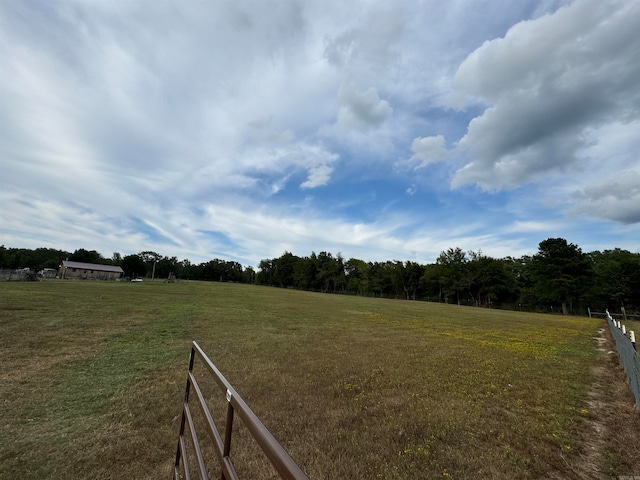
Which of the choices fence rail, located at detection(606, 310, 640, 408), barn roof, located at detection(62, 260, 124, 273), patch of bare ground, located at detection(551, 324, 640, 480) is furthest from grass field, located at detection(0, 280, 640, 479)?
barn roof, located at detection(62, 260, 124, 273)

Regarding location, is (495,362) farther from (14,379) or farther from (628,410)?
(14,379)

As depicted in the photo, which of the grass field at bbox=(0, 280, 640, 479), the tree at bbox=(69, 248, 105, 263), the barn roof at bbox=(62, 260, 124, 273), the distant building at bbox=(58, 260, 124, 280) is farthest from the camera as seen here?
the tree at bbox=(69, 248, 105, 263)

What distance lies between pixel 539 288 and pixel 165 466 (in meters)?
62.6

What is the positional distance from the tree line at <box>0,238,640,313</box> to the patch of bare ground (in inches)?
2058

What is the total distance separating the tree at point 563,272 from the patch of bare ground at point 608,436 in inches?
2021

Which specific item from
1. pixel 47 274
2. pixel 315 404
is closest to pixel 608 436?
pixel 315 404

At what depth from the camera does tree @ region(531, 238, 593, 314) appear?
48281mm

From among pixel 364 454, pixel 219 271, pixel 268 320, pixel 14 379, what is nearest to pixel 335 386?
pixel 364 454

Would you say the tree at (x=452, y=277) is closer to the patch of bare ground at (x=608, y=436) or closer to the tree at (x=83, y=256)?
the patch of bare ground at (x=608, y=436)

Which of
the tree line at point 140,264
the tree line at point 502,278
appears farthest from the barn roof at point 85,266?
the tree line at point 502,278

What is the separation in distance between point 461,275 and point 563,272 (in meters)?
18.7

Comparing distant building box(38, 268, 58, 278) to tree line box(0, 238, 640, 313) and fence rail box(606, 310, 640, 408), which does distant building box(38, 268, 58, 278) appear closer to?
tree line box(0, 238, 640, 313)

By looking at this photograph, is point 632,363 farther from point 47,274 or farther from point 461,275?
point 47,274

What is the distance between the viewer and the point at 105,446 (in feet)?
13.2
